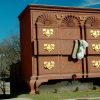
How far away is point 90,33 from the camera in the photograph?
72.4 feet

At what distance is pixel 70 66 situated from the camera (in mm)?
21516

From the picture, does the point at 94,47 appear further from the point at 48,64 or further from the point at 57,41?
the point at 48,64

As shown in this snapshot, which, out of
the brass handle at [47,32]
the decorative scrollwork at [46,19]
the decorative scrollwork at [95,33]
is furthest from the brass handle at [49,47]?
the decorative scrollwork at [95,33]

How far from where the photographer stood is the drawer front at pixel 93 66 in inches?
862

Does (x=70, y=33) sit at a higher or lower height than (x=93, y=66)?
higher

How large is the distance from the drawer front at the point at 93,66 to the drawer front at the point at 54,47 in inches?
54.8

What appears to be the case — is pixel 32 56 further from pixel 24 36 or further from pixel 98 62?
pixel 98 62

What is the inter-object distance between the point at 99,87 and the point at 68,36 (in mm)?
3531

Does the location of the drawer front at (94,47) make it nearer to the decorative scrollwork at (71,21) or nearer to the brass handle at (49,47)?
the decorative scrollwork at (71,21)

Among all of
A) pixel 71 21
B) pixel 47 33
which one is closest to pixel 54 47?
pixel 47 33

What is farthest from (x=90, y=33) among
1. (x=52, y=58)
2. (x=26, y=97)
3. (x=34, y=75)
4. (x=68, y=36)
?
(x=26, y=97)

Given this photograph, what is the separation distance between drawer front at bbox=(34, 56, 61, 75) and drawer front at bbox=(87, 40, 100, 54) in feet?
6.69

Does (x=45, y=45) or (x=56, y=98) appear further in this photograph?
(x=45, y=45)

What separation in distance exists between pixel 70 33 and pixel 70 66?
1860mm
